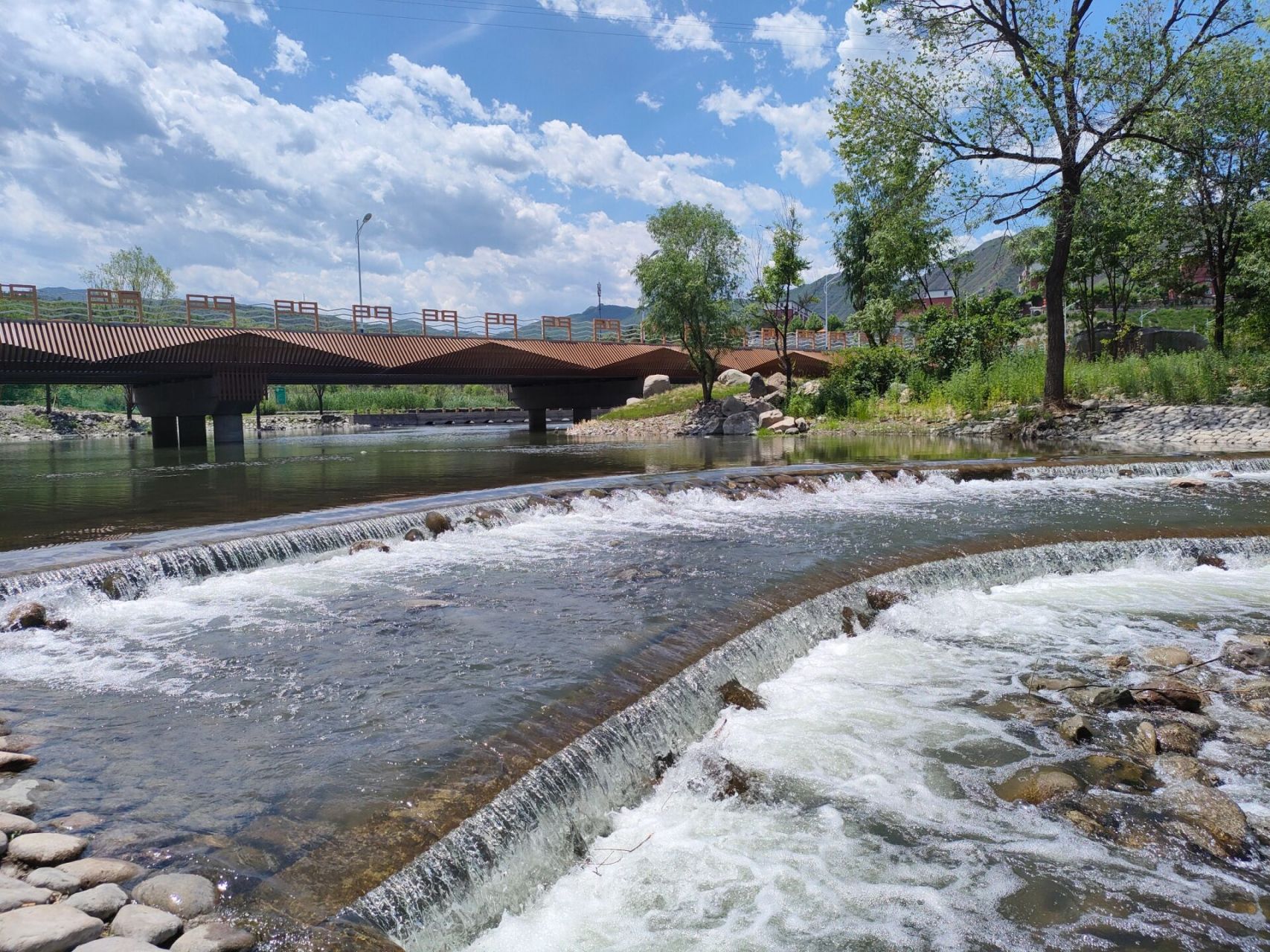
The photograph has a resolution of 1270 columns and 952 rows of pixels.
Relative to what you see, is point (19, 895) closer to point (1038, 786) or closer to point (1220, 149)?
point (1038, 786)

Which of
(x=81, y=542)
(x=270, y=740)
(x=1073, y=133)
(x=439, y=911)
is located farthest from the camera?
(x=1073, y=133)

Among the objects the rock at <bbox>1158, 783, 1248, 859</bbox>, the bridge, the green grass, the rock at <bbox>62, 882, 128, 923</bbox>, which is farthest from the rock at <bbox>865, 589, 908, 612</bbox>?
the green grass

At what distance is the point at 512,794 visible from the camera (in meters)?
3.86

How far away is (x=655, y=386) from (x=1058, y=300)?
2526 centimetres

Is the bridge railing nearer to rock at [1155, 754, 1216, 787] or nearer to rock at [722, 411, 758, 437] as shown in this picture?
rock at [722, 411, 758, 437]

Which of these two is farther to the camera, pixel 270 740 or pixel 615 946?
pixel 270 740

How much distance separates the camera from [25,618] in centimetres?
672

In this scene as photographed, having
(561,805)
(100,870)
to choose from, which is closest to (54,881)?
(100,870)

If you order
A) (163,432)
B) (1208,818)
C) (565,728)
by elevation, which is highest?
(163,432)

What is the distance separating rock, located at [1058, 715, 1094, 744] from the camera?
5.04 meters

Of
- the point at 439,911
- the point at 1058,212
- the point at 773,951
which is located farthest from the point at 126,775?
the point at 1058,212

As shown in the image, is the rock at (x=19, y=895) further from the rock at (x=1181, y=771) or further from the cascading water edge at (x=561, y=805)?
the rock at (x=1181, y=771)

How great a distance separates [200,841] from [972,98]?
2471 cm

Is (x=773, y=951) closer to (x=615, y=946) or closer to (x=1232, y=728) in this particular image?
(x=615, y=946)
